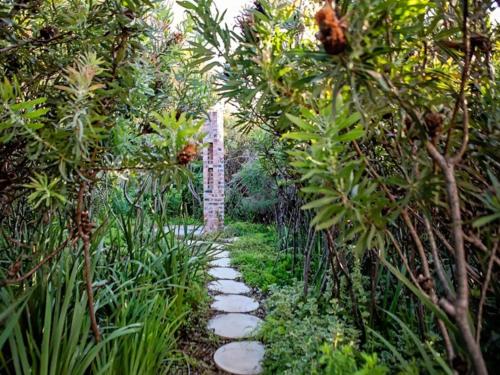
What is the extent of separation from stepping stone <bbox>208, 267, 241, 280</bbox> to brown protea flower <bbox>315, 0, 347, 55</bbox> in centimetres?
352

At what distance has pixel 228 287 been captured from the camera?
3.55 m

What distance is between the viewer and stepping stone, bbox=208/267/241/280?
392cm

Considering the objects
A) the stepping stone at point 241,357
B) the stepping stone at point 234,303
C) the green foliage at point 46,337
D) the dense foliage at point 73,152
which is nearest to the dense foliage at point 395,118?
the dense foliage at point 73,152

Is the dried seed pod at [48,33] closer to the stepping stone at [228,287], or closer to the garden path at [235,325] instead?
the garden path at [235,325]

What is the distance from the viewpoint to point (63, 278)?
1.62 metres

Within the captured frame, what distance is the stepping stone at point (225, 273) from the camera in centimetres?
392

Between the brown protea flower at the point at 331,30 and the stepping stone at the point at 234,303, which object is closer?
the brown protea flower at the point at 331,30

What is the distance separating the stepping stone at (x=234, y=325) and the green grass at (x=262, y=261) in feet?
1.30

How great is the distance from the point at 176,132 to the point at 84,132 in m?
0.24

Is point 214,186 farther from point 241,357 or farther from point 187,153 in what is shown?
point 187,153

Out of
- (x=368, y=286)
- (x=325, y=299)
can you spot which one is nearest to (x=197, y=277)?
(x=325, y=299)

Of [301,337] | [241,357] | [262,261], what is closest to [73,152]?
[301,337]

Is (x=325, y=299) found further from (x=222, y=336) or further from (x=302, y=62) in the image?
(x=302, y=62)

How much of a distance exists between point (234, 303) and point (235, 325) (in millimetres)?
489
